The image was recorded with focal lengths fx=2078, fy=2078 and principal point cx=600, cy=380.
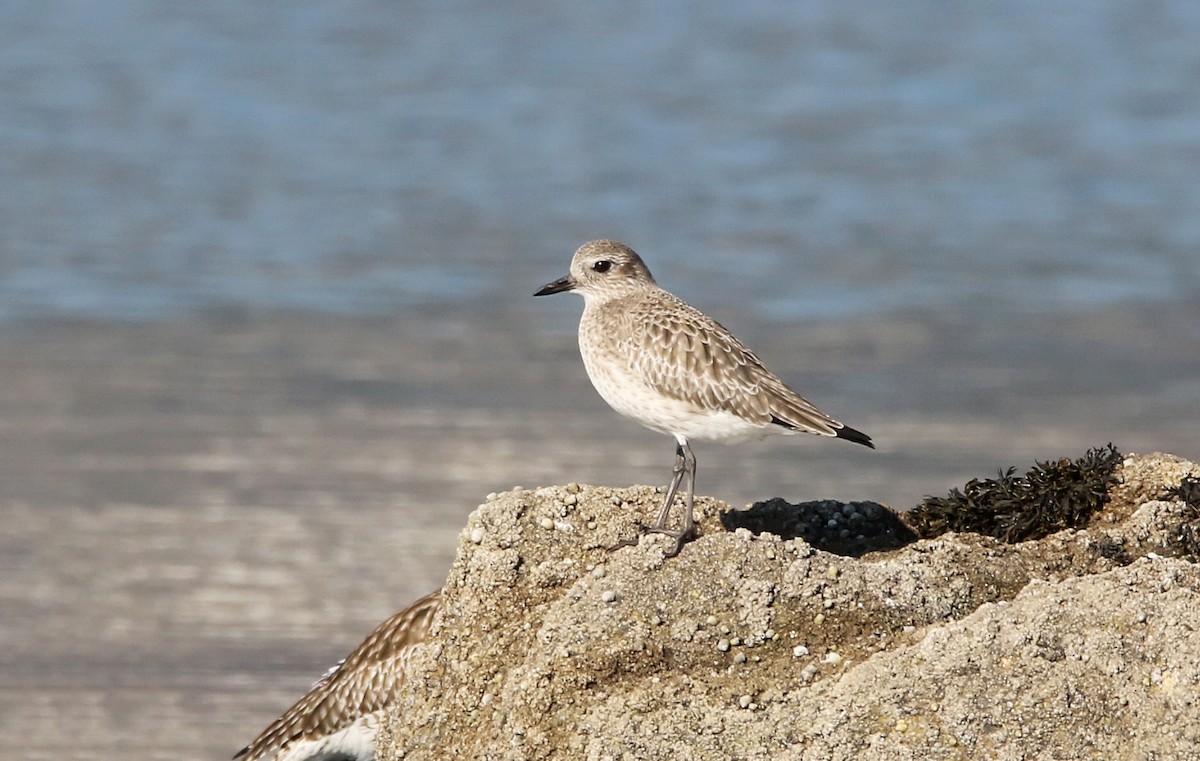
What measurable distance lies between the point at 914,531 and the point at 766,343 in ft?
24.1

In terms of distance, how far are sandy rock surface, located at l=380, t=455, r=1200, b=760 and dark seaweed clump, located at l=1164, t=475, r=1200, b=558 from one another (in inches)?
0.7

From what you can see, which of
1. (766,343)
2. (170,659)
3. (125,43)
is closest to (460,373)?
(766,343)

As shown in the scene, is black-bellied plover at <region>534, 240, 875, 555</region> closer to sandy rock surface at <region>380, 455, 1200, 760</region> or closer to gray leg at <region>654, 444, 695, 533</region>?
gray leg at <region>654, 444, 695, 533</region>

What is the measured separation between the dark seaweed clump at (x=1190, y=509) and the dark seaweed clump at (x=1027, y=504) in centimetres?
32

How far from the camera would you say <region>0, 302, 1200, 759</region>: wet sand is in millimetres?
10734

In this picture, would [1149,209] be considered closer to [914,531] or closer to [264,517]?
[264,517]

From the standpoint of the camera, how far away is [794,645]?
710 cm

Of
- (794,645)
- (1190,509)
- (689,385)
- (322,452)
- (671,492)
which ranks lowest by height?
A: (794,645)

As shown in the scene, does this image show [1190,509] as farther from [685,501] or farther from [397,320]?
[397,320]

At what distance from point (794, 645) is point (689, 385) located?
1568mm

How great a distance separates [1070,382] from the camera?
1532 centimetres

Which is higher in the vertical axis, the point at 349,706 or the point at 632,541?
the point at 632,541

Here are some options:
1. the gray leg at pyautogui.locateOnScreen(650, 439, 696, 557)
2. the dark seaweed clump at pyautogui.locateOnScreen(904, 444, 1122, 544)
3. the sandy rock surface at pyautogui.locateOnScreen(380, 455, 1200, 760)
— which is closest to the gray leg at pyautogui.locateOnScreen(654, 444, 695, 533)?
the gray leg at pyautogui.locateOnScreen(650, 439, 696, 557)

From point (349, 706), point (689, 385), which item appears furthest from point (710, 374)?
point (349, 706)
